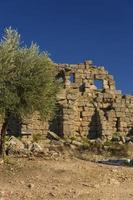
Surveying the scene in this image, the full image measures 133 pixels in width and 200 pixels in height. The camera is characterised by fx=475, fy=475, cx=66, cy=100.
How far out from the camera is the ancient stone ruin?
33675mm

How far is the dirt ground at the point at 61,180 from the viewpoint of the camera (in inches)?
600

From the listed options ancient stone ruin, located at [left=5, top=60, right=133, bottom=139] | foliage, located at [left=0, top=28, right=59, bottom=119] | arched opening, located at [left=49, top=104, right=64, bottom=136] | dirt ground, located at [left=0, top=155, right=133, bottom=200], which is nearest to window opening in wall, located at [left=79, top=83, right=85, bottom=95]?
ancient stone ruin, located at [left=5, top=60, right=133, bottom=139]

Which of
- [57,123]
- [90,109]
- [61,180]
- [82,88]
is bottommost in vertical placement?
[61,180]

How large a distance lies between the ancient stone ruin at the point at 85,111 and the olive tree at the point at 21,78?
10844 millimetres

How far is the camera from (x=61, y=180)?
17.2 meters

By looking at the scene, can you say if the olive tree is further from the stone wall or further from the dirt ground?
the stone wall

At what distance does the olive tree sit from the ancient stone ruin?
10844 mm

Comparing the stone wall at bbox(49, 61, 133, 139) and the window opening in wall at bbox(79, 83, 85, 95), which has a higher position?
the window opening in wall at bbox(79, 83, 85, 95)

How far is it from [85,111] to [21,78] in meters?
14.4

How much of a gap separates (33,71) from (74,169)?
519 centimetres

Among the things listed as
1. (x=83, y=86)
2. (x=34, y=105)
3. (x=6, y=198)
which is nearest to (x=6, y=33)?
(x=34, y=105)

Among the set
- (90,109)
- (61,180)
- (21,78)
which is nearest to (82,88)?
(90,109)

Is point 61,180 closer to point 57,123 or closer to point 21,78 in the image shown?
point 21,78

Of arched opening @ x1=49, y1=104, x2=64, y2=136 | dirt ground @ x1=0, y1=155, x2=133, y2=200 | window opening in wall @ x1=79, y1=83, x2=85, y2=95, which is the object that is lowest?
dirt ground @ x1=0, y1=155, x2=133, y2=200
